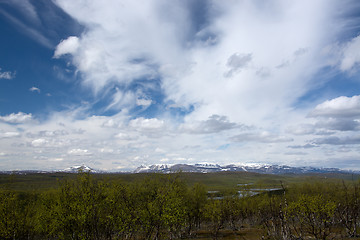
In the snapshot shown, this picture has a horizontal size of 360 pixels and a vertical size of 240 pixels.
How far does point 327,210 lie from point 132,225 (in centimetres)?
4079

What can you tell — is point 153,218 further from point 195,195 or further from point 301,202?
point 195,195

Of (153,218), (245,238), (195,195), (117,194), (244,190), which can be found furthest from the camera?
(244,190)

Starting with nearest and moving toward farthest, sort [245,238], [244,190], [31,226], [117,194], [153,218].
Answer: [153,218] → [117,194] → [31,226] → [245,238] → [244,190]

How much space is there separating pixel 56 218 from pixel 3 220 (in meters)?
19.8

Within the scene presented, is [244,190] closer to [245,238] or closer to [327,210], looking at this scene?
[245,238]

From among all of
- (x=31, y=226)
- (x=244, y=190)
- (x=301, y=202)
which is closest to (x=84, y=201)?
(x=31, y=226)

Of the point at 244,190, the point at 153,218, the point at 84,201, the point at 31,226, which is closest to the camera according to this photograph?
the point at 84,201

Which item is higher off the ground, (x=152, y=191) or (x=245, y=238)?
(x=152, y=191)

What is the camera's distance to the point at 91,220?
1265 inches

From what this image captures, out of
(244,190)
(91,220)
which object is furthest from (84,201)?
(244,190)

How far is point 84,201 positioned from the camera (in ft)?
104

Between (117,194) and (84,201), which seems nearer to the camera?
(84,201)

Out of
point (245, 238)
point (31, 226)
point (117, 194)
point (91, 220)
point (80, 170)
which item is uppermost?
point (80, 170)

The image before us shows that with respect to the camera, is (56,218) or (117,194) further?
(117,194)
